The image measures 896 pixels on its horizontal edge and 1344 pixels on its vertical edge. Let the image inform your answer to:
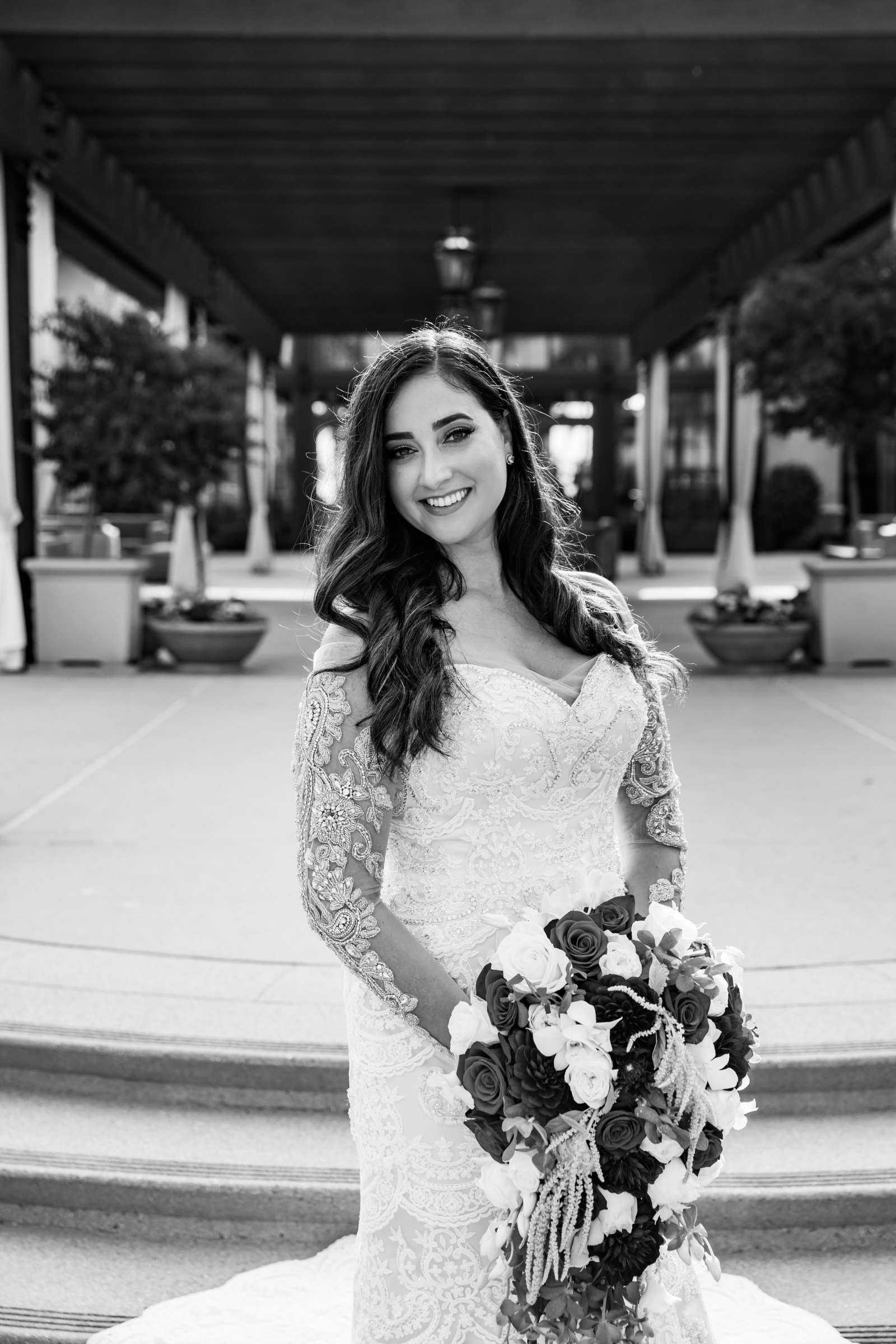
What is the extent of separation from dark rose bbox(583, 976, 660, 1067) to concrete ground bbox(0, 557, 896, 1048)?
37.2 inches

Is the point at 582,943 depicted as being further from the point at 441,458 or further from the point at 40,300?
the point at 40,300

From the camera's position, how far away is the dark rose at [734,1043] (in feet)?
6.15

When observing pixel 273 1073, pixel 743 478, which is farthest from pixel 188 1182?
pixel 743 478

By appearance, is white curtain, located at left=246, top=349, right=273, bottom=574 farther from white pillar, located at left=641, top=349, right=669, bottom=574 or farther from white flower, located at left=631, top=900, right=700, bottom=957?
white flower, located at left=631, top=900, right=700, bottom=957

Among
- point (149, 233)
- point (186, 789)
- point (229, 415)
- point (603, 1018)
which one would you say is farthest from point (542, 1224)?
point (149, 233)

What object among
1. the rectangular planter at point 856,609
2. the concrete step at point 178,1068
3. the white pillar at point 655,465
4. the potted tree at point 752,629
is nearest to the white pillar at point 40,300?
the potted tree at point 752,629

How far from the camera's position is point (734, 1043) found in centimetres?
188

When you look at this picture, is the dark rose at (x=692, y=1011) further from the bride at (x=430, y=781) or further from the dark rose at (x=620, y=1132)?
the bride at (x=430, y=781)

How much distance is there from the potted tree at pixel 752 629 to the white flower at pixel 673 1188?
9.61m

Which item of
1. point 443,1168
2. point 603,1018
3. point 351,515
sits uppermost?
point 351,515

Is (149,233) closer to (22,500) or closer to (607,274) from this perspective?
(22,500)

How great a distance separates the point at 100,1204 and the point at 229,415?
942cm

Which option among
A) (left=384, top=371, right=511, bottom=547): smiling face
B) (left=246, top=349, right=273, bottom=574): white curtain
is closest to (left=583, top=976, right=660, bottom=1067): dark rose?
(left=384, top=371, right=511, bottom=547): smiling face

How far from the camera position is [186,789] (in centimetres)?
712
